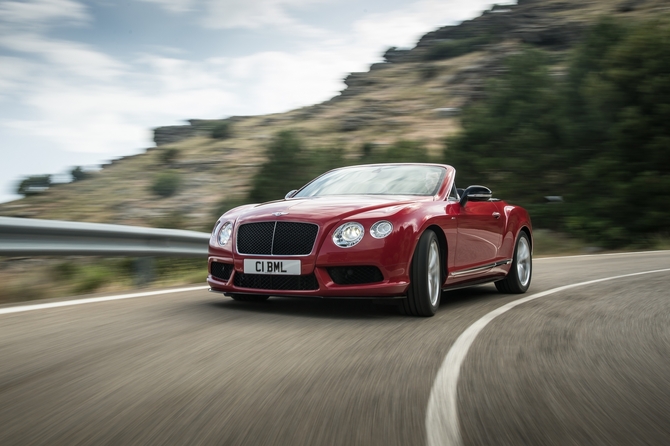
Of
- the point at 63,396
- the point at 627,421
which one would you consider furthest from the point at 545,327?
the point at 63,396

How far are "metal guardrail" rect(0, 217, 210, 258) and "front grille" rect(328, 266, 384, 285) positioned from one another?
3.01 metres

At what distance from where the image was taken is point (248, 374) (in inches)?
156

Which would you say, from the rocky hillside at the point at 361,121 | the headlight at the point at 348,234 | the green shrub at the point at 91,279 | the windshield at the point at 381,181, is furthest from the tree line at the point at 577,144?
the headlight at the point at 348,234

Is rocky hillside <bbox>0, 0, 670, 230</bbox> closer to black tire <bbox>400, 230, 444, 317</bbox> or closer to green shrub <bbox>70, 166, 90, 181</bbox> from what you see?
green shrub <bbox>70, 166, 90, 181</bbox>

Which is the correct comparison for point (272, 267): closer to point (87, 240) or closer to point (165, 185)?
point (87, 240)

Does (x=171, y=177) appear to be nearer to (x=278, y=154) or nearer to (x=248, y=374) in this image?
(x=278, y=154)

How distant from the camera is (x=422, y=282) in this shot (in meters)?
5.98

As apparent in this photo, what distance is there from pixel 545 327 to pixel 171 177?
43.7 meters

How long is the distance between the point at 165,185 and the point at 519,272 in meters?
40.5

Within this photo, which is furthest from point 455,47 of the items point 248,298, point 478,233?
point 248,298

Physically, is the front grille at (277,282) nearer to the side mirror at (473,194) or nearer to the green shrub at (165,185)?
the side mirror at (473,194)

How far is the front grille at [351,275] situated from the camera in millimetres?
5840

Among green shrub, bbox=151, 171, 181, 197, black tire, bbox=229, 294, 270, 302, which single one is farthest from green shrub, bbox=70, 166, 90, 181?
black tire, bbox=229, 294, 270, 302

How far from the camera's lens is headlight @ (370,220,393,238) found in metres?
5.82
